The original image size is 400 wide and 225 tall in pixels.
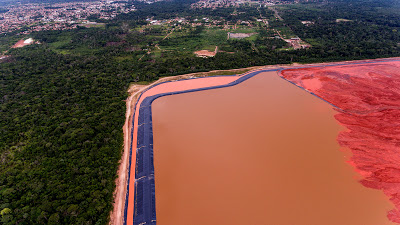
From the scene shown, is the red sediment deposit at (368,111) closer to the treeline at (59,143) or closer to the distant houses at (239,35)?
the treeline at (59,143)

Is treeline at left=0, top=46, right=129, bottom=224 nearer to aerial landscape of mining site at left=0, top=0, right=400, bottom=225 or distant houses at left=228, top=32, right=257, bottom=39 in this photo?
aerial landscape of mining site at left=0, top=0, right=400, bottom=225

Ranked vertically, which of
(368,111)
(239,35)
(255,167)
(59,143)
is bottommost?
(255,167)

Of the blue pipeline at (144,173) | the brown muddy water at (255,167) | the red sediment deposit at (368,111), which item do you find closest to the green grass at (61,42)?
the blue pipeline at (144,173)

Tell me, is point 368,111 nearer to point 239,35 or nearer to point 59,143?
point 59,143

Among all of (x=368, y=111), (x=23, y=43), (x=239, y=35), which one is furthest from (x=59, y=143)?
(x=239, y=35)

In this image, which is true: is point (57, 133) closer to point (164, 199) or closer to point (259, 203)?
point (164, 199)
